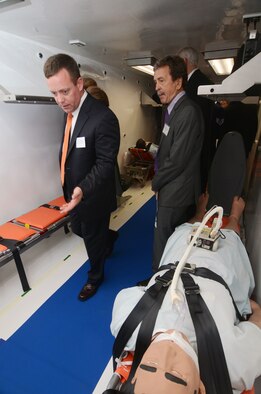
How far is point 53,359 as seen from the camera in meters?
1.71

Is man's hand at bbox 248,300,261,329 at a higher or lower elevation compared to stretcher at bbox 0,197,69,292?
higher

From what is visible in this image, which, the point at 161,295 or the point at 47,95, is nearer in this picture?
the point at 161,295

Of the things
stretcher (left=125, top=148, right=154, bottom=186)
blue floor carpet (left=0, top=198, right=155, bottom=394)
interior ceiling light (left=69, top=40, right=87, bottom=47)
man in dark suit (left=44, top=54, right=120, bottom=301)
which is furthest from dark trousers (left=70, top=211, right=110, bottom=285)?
stretcher (left=125, top=148, right=154, bottom=186)

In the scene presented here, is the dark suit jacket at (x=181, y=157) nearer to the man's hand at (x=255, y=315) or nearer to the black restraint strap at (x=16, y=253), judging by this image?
the man's hand at (x=255, y=315)

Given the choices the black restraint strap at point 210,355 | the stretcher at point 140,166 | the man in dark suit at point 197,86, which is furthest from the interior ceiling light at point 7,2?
the stretcher at point 140,166

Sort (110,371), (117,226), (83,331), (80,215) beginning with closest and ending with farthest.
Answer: (110,371) < (83,331) < (80,215) < (117,226)

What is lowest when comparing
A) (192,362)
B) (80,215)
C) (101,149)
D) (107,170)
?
(80,215)

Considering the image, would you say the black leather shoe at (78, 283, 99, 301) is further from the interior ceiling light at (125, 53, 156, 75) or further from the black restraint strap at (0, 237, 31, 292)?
Answer: the interior ceiling light at (125, 53, 156, 75)

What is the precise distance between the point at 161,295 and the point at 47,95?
2409 mm

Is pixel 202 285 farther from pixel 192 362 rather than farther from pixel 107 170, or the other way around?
pixel 107 170

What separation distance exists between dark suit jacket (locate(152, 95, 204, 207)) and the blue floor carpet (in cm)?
112

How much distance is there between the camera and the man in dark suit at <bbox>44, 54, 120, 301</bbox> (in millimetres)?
1658

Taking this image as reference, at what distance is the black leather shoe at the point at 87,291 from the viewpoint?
2.21 metres

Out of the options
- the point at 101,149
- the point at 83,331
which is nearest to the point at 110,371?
the point at 83,331
